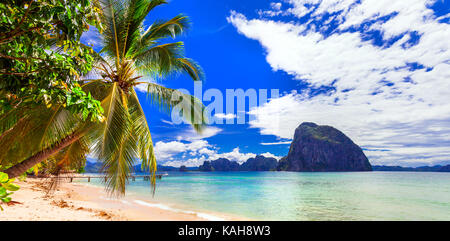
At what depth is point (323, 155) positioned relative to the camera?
117125mm

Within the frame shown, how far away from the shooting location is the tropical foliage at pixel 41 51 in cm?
189

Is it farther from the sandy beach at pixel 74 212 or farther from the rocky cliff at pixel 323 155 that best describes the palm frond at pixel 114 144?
the rocky cliff at pixel 323 155

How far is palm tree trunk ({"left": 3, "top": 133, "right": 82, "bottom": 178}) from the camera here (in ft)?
11.1

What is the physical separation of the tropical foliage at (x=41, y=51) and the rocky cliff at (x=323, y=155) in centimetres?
12100

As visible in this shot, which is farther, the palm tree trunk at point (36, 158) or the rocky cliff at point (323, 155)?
the rocky cliff at point (323, 155)

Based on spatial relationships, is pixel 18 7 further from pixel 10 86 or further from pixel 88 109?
pixel 88 109

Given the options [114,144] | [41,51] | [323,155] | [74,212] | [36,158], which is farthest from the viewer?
[323,155]

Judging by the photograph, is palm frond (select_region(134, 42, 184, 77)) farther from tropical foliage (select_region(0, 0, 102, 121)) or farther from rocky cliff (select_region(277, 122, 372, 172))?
rocky cliff (select_region(277, 122, 372, 172))

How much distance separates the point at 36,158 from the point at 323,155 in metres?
127

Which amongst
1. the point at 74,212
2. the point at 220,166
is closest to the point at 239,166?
the point at 220,166

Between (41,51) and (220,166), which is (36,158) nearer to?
(41,51)

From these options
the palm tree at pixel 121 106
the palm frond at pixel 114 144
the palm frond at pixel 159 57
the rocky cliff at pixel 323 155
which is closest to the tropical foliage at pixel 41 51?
the palm tree at pixel 121 106

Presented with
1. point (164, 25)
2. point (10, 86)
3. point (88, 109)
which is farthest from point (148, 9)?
point (88, 109)
